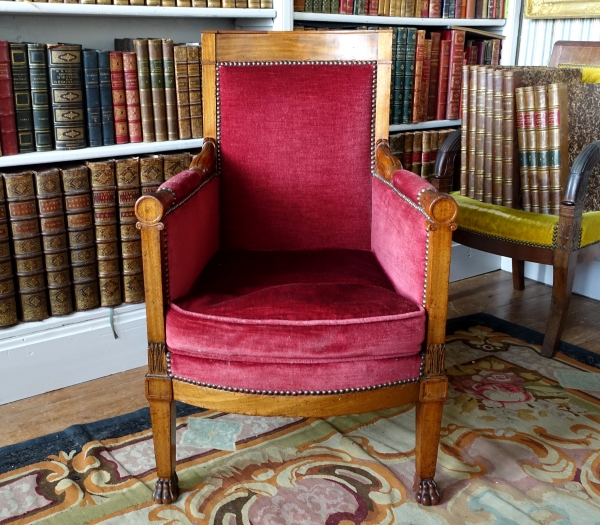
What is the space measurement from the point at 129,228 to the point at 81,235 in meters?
0.14

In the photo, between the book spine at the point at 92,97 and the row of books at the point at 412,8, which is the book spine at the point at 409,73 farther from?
the book spine at the point at 92,97

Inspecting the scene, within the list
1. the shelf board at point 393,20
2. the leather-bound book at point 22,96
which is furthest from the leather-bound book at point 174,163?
the shelf board at point 393,20

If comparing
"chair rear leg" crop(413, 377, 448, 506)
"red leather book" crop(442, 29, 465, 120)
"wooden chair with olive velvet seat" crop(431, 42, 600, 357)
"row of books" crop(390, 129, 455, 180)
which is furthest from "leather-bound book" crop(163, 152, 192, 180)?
"red leather book" crop(442, 29, 465, 120)

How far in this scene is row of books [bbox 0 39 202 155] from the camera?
6.10ft

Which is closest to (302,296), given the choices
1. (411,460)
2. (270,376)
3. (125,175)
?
(270,376)

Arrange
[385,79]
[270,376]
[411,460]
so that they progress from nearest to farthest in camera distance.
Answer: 1. [270,376]
2. [411,460]
3. [385,79]

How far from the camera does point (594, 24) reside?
104 inches

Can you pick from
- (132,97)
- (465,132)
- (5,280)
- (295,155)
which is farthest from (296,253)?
(465,132)

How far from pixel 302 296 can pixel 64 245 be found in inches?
35.6

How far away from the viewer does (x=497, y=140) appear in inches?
89.8

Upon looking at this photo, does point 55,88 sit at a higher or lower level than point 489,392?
higher

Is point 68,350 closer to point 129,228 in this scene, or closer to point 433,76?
point 129,228

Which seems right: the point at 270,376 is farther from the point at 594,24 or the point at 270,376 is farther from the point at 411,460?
the point at 594,24

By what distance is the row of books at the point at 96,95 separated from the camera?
1858mm
